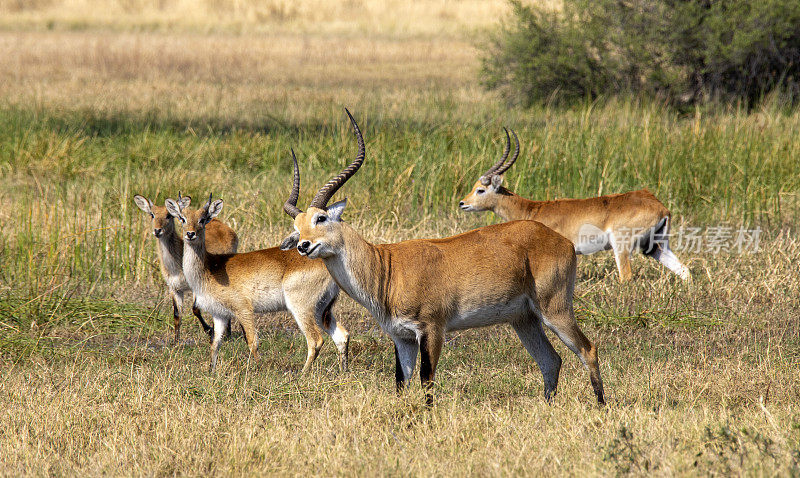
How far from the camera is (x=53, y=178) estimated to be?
388 inches

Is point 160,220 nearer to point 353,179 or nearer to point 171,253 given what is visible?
point 171,253

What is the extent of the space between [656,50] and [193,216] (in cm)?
1234

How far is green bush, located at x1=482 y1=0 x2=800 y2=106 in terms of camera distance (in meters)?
15.1

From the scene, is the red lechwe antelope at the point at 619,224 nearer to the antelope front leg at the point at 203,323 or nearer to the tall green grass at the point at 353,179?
the tall green grass at the point at 353,179

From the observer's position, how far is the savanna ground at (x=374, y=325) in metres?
3.94

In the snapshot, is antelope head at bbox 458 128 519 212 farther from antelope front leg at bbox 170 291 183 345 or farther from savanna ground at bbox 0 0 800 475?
antelope front leg at bbox 170 291 183 345

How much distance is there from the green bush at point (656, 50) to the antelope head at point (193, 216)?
1006 cm

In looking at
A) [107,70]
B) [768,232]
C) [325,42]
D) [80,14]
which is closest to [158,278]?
[768,232]

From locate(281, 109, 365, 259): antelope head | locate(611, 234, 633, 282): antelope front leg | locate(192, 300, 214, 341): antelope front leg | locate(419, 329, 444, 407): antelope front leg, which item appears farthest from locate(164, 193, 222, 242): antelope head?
locate(611, 234, 633, 282): antelope front leg

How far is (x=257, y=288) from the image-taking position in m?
5.74

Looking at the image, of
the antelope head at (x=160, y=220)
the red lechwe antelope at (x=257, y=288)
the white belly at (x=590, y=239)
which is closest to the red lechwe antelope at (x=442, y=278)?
the red lechwe antelope at (x=257, y=288)

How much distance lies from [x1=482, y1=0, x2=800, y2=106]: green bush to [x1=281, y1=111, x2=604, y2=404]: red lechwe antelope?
10.7 metres

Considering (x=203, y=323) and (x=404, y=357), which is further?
(x=203, y=323)

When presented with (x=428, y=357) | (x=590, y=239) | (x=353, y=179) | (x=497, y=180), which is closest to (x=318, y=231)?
(x=428, y=357)
